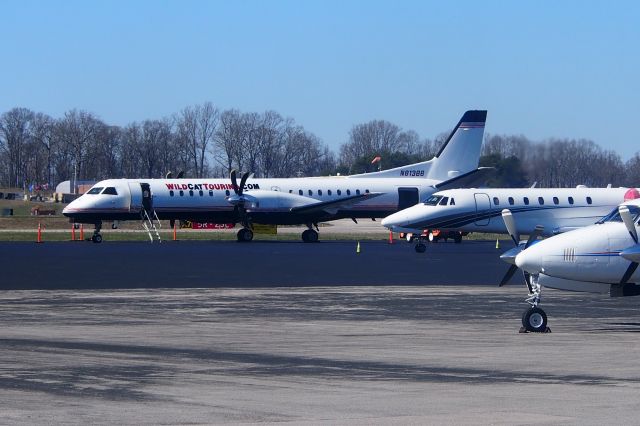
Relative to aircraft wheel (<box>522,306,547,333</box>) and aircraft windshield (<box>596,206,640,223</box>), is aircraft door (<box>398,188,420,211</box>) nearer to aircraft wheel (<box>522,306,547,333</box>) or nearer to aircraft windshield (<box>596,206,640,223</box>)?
aircraft windshield (<box>596,206,640,223</box>)

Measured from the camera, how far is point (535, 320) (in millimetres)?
19484

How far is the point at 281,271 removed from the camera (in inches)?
1421

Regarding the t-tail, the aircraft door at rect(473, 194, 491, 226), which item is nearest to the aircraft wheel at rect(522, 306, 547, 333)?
the aircraft door at rect(473, 194, 491, 226)

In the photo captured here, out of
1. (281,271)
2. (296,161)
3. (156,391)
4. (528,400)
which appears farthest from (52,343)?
(296,161)

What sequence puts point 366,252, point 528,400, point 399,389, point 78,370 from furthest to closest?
1. point 366,252
2. point 78,370
3. point 399,389
4. point 528,400

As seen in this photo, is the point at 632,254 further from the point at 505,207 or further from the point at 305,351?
the point at 505,207

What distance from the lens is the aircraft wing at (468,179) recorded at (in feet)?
208

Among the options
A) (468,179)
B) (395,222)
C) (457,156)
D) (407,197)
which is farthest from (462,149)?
(395,222)

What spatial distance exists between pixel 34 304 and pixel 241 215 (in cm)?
3487

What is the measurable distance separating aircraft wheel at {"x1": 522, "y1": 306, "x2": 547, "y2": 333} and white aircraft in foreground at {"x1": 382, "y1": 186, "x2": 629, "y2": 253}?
93.4ft

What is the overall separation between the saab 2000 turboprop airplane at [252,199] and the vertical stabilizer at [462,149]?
1.69 metres

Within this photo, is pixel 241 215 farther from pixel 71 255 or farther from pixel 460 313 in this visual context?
pixel 460 313

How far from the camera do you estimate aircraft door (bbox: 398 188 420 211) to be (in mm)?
62269

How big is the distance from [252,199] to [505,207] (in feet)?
47.0
